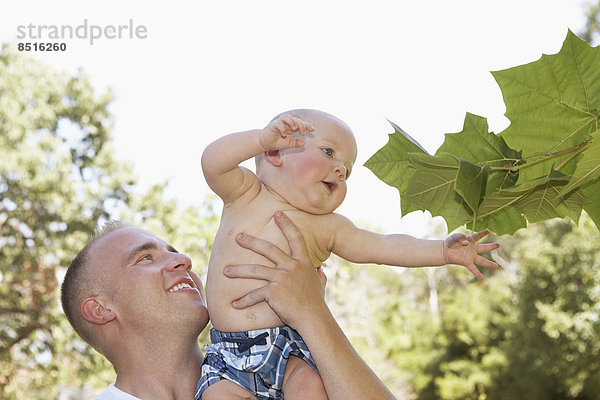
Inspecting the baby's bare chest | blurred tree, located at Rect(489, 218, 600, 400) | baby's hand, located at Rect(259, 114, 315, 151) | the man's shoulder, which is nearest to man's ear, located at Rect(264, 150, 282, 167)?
the baby's bare chest

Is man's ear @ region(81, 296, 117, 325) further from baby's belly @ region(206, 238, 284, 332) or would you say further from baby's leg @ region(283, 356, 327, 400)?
baby's leg @ region(283, 356, 327, 400)

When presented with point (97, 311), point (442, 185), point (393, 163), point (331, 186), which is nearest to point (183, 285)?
point (97, 311)

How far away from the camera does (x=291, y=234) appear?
1.89m

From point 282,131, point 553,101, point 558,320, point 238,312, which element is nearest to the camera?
point 553,101

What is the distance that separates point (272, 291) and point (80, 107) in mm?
14877

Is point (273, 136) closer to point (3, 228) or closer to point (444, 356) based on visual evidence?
point (3, 228)

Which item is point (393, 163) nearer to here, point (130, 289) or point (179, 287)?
point (179, 287)

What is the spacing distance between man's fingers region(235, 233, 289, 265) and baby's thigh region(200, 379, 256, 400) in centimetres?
36

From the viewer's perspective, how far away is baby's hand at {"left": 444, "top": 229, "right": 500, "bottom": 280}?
5.93 feet

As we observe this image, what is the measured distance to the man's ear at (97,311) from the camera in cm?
226

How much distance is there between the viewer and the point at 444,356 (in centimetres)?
1888

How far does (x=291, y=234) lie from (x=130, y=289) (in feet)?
2.26

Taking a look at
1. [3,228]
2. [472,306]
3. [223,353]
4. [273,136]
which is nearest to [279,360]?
[223,353]

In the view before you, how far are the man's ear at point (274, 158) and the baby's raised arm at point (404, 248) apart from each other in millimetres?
265
